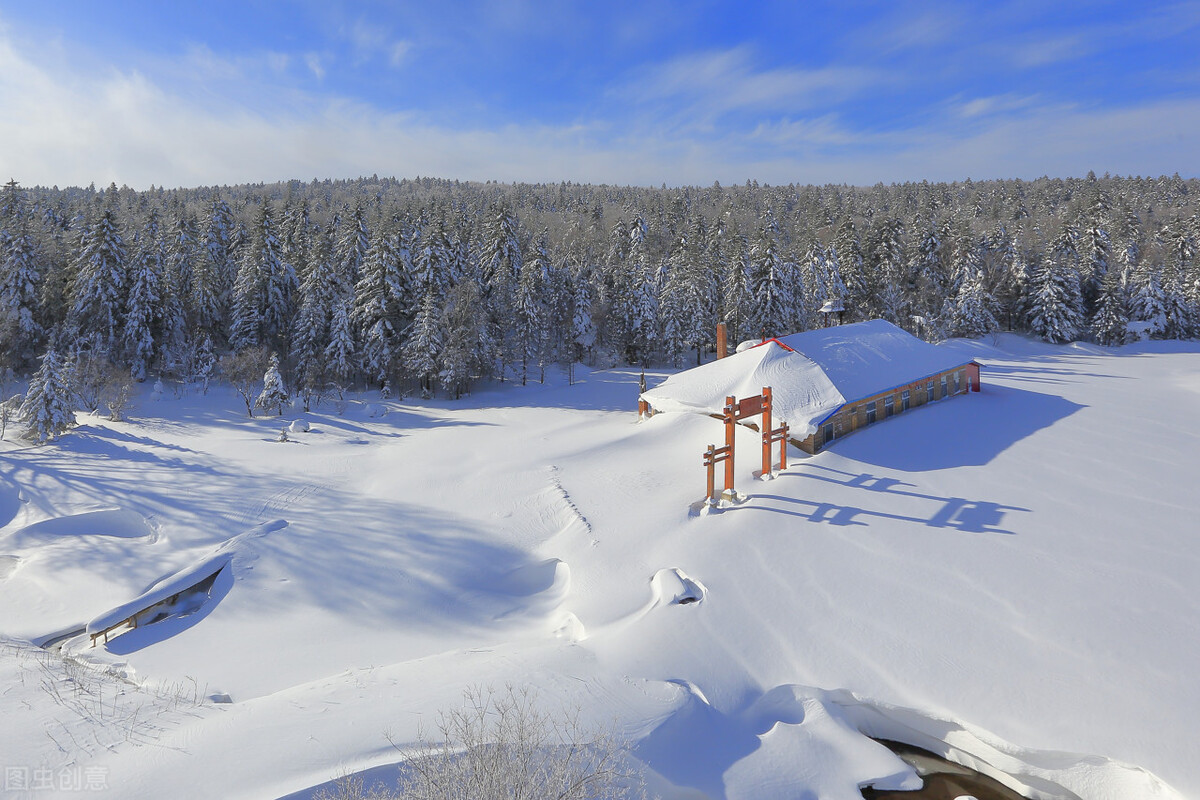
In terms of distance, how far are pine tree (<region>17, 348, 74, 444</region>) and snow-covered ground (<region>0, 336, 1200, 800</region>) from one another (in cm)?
612

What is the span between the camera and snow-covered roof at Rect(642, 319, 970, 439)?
18.9 m

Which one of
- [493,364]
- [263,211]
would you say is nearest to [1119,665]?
[493,364]

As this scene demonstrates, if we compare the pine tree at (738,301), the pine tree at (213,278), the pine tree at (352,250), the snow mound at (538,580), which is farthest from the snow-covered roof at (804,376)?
the pine tree at (213,278)

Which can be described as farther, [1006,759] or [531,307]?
[531,307]

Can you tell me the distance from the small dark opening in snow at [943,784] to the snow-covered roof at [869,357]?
40.1 feet

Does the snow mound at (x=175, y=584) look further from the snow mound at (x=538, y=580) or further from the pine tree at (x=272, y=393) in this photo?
the pine tree at (x=272, y=393)

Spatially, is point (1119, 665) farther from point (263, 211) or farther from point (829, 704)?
point (263, 211)

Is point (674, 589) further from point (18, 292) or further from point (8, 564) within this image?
point (18, 292)

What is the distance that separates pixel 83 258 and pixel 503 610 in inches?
1769

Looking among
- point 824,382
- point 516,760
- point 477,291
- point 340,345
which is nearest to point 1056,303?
point 824,382

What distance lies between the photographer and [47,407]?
28406 millimetres

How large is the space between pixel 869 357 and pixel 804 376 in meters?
4.87

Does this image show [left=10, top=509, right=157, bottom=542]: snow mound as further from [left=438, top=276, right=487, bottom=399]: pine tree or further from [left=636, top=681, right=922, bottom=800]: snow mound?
[left=438, top=276, right=487, bottom=399]: pine tree

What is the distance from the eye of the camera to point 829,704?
9586mm
